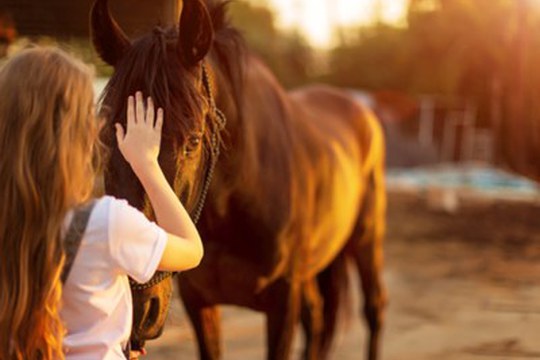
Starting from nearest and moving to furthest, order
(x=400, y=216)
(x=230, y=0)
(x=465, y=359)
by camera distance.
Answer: (x=230, y=0), (x=465, y=359), (x=400, y=216)

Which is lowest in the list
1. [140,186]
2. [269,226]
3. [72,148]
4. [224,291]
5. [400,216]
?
[400,216]

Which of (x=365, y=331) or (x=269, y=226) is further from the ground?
(x=269, y=226)

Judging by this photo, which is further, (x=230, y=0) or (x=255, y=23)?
(x=255, y=23)

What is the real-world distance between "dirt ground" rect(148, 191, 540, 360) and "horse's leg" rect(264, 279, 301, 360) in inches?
14.8

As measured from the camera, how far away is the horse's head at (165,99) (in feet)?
6.30

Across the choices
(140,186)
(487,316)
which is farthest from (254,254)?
(487,316)

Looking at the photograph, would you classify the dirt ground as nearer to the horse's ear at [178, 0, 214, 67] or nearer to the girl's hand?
the horse's ear at [178, 0, 214, 67]

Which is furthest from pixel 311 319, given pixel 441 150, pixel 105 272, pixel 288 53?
pixel 288 53

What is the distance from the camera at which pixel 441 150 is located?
17.4m

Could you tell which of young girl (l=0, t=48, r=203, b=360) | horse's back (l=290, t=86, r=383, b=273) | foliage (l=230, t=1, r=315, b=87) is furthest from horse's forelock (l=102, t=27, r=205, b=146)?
foliage (l=230, t=1, r=315, b=87)

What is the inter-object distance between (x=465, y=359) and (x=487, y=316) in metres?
1.35

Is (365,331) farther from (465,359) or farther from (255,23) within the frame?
(255,23)

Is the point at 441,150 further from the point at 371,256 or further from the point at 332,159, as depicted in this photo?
the point at 332,159

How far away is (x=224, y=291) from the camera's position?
10.8ft
